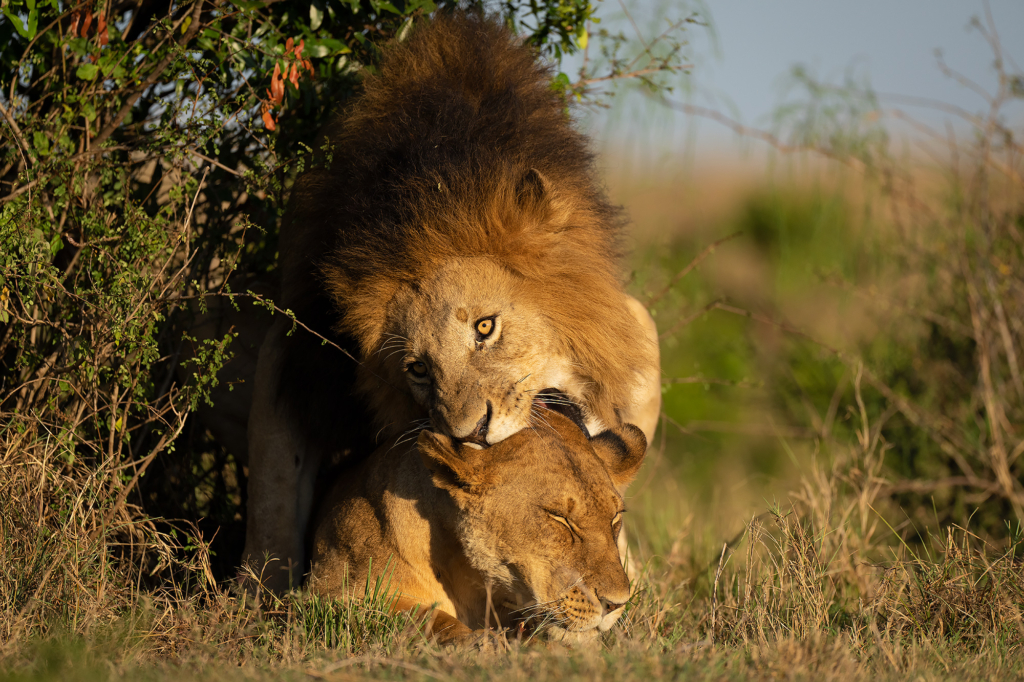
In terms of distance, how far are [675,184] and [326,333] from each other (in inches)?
234

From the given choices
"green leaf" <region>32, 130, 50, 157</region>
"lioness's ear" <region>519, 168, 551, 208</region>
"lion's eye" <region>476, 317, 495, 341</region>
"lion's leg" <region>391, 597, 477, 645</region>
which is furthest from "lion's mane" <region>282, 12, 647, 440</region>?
"green leaf" <region>32, 130, 50, 157</region>

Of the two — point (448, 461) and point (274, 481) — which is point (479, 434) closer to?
point (448, 461)

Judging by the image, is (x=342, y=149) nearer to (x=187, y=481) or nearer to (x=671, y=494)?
(x=187, y=481)

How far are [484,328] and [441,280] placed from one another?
225 millimetres

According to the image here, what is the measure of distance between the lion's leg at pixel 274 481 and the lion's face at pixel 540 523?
1.11 m

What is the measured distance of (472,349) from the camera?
10.2 ft

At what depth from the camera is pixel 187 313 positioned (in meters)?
4.11

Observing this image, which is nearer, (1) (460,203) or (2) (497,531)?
(2) (497,531)

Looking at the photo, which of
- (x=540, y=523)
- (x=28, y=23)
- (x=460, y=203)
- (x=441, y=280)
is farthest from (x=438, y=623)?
(x=28, y=23)

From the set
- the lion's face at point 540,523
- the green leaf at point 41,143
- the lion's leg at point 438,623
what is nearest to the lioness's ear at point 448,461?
the lion's face at point 540,523

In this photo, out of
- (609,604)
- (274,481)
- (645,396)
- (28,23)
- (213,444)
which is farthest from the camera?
(213,444)

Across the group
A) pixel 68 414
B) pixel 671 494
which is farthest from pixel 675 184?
pixel 68 414

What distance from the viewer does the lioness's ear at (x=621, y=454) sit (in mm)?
3164

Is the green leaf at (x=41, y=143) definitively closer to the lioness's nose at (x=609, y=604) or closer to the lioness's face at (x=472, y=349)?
the lioness's face at (x=472, y=349)
